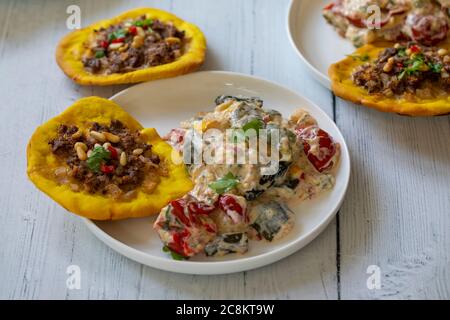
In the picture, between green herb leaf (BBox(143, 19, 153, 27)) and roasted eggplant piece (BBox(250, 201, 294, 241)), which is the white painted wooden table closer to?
roasted eggplant piece (BBox(250, 201, 294, 241))

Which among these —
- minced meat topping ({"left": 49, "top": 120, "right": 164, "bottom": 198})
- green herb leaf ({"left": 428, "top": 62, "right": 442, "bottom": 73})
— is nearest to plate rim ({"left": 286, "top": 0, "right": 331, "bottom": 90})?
green herb leaf ({"left": 428, "top": 62, "right": 442, "bottom": 73})

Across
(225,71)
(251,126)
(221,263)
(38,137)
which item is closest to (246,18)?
(225,71)

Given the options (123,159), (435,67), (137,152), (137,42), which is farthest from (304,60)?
(123,159)

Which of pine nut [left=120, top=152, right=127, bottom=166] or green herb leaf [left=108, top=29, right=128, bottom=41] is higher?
green herb leaf [left=108, top=29, right=128, bottom=41]

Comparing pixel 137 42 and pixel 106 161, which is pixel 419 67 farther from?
pixel 106 161

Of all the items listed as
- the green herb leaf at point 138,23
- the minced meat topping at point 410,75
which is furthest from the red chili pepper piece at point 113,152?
the minced meat topping at point 410,75

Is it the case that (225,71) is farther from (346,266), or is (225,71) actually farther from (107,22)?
(346,266)
